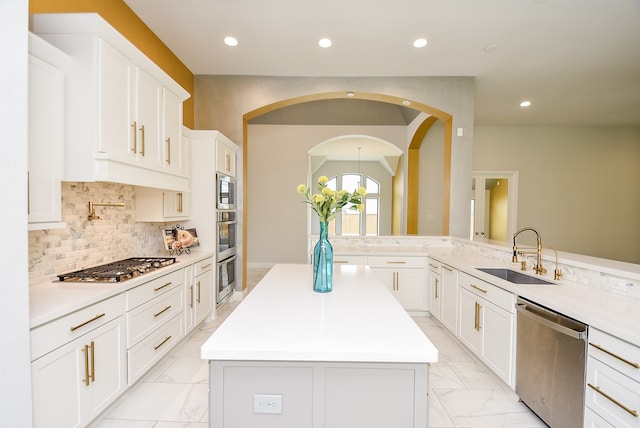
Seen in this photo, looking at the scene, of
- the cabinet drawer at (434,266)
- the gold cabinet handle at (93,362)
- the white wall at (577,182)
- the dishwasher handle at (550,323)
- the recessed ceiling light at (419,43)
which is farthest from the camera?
the white wall at (577,182)

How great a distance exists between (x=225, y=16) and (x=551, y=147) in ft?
22.1

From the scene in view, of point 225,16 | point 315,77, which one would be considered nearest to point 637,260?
point 315,77

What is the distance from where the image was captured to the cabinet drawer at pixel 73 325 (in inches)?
51.1

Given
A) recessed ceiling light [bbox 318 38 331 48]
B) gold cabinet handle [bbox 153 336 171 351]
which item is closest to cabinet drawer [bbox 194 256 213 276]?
gold cabinet handle [bbox 153 336 171 351]

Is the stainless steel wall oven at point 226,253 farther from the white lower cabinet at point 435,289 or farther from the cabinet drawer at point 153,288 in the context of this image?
the white lower cabinet at point 435,289

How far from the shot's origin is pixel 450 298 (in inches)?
115

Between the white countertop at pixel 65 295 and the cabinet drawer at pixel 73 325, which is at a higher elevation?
the white countertop at pixel 65 295

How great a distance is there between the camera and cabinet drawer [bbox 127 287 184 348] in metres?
1.93

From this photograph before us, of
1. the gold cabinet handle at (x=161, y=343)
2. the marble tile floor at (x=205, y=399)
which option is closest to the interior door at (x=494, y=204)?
the marble tile floor at (x=205, y=399)

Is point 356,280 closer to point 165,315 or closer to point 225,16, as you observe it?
point 165,315

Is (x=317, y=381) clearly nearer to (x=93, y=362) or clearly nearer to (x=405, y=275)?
(x=93, y=362)

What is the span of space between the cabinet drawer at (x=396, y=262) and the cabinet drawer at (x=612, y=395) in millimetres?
2098

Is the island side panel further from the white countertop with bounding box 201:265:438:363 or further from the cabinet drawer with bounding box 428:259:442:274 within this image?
the cabinet drawer with bounding box 428:259:442:274

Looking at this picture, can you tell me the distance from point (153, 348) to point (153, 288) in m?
0.46
